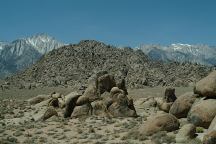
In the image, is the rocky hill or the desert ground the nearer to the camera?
the desert ground

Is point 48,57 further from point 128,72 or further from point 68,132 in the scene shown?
point 68,132

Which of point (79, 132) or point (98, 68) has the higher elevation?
point (98, 68)

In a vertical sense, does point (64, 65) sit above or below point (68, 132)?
above

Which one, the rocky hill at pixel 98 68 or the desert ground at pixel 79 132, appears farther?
the rocky hill at pixel 98 68

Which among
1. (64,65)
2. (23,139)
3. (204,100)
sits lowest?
(23,139)

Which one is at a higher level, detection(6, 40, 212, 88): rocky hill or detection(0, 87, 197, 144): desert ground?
detection(6, 40, 212, 88): rocky hill

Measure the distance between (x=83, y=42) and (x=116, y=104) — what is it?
135097 mm

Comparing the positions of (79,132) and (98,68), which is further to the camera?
(98,68)

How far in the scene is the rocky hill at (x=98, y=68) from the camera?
15300cm

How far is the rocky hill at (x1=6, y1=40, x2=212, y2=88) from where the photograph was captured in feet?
502

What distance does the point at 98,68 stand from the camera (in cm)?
16175

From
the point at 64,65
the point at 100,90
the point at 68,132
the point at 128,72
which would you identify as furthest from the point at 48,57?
the point at 68,132

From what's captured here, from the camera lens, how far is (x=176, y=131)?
108 feet

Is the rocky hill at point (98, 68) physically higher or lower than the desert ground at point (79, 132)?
higher
